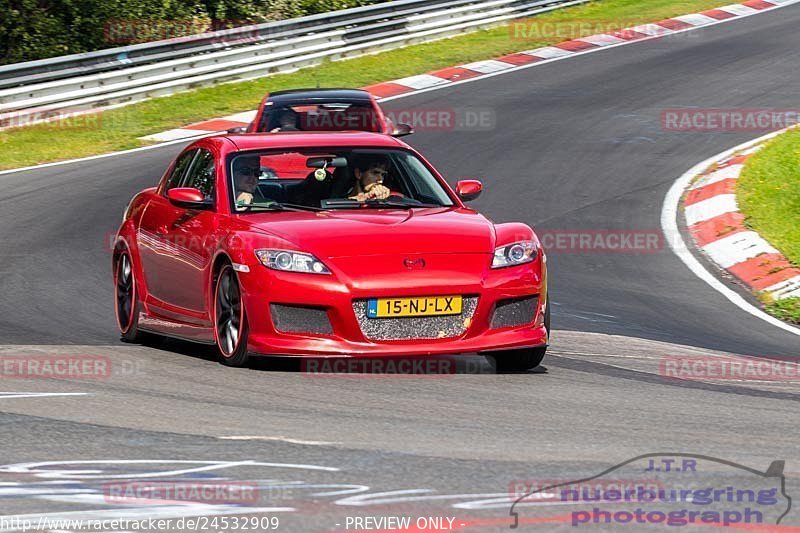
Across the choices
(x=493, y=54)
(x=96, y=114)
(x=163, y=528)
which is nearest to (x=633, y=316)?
(x=163, y=528)

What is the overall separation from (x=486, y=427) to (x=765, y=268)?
6569 mm

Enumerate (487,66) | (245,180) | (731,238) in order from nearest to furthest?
1. (245,180)
2. (731,238)
3. (487,66)

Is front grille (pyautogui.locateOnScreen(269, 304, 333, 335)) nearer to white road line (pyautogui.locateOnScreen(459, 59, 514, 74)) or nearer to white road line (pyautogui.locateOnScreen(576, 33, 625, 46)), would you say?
white road line (pyautogui.locateOnScreen(459, 59, 514, 74))

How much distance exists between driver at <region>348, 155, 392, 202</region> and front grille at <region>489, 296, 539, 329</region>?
1420 millimetres

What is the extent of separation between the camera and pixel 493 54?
27516mm

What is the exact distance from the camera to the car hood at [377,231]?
26.8 feet

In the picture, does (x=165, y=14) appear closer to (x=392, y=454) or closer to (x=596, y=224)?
(x=596, y=224)

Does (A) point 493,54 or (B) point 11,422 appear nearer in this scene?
(B) point 11,422

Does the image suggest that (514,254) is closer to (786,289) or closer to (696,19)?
(786,289)

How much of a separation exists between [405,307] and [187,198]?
1.81 m

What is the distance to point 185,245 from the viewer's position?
29.9 ft

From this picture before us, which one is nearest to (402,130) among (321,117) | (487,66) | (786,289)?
(321,117)

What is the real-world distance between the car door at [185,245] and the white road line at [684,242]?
423 cm

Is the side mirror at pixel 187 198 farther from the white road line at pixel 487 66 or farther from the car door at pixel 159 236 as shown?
the white road line at pixel 487 66
